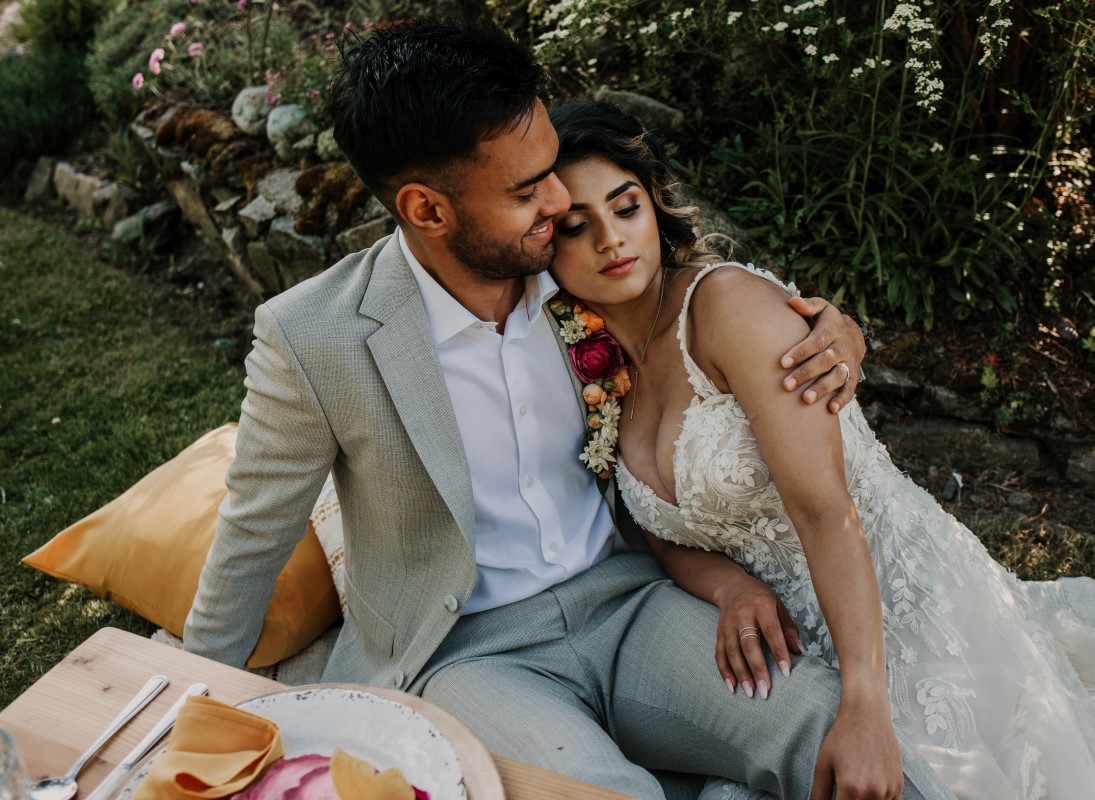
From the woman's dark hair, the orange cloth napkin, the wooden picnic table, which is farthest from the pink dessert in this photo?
the woman's dark hair

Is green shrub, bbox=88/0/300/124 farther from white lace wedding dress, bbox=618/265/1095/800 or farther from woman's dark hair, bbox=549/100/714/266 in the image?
white lace wedding dress, bbox=618/265/1095/800

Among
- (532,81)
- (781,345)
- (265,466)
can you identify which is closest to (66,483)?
(265,466)

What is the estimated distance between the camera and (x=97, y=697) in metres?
1.69

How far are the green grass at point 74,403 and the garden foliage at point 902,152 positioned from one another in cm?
265

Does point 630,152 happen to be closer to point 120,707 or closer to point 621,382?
point 621,382

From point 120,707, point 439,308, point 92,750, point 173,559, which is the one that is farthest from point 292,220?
point 92,750

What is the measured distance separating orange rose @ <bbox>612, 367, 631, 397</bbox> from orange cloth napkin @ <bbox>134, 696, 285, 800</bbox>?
1356 millimetres

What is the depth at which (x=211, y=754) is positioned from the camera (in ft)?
4.46

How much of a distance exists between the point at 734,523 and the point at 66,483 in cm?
329

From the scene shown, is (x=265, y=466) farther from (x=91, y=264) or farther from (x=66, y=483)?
(x=91, y=264)

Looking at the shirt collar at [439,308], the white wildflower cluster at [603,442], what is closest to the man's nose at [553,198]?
the shirt collar at [439,308]

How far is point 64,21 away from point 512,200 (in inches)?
336

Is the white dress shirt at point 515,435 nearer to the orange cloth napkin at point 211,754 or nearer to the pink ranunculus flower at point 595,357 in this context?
the pink ranunculus flower at point 595,357

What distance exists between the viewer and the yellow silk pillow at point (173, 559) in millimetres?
2879
